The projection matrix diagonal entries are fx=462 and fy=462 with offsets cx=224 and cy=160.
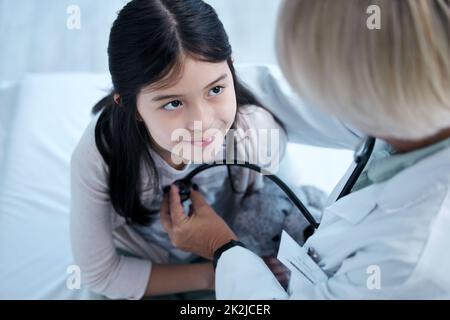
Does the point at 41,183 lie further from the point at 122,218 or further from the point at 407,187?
the point at 407,187

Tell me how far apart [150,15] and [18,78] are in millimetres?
848

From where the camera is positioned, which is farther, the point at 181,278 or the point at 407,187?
the point at 181,278

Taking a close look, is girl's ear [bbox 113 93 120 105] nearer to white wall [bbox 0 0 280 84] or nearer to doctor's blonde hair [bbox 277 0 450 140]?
doctor's blonde hair [bbox 277 0 450 140]

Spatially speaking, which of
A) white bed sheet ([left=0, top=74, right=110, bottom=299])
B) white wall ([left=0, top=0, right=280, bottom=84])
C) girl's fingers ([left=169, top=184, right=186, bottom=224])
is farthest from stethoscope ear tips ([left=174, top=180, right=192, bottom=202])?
white wall ([left=0, top=0, right=280, bottom=84])

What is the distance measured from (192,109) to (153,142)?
5.5 inches

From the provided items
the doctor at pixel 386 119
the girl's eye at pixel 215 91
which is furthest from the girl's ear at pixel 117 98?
the doctor at pixel 386 119

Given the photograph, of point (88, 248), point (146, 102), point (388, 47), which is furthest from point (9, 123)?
point (388, 47)

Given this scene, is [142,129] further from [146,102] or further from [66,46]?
[66,46]

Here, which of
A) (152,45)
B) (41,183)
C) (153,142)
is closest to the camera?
(152,45)

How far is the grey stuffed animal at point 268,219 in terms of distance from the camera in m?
0.92

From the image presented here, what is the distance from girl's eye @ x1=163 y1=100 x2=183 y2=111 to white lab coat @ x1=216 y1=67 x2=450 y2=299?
26 centimetres

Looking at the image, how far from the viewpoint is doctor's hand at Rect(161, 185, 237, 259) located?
2.81ft

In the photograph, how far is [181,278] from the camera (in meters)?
0.96

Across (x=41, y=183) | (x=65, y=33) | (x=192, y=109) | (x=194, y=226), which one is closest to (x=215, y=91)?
(x=192, y=109)
